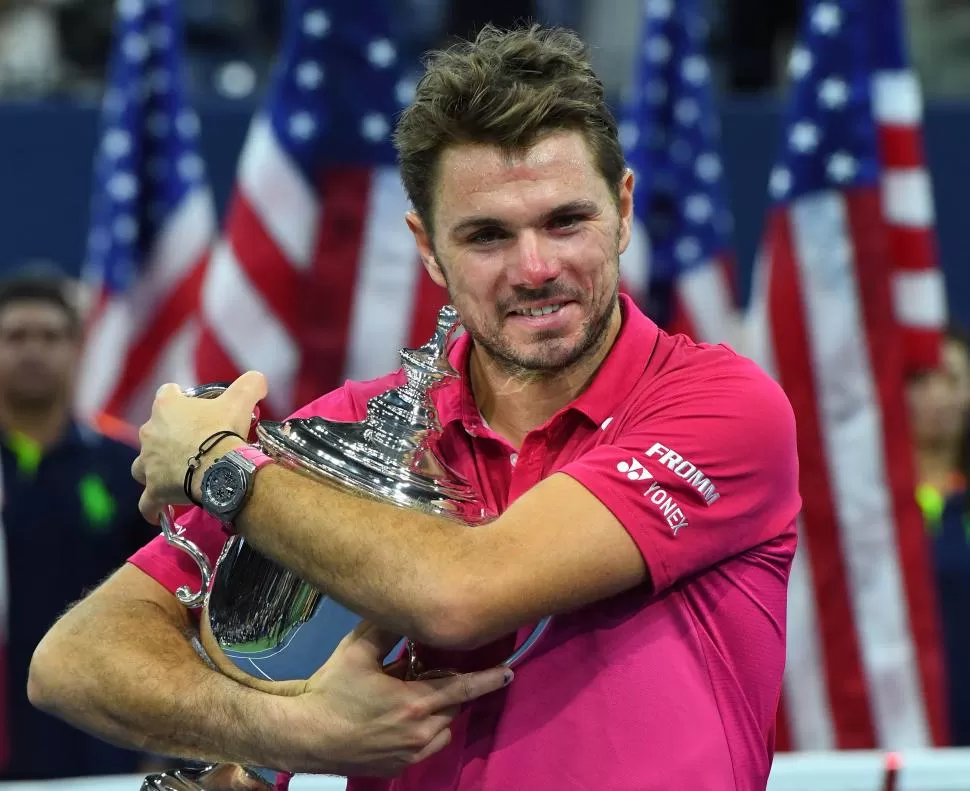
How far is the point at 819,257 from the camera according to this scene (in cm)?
546

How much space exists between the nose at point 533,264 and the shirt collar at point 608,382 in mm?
205

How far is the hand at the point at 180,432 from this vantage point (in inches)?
90.6

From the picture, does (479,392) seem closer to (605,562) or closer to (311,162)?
(605,562)

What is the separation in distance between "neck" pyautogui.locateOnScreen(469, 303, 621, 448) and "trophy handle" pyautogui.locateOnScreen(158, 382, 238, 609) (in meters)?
0.42

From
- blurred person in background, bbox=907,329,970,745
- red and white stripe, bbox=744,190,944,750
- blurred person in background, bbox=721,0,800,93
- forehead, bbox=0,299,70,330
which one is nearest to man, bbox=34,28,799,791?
red and white stripe, bbox=744,190,944,750

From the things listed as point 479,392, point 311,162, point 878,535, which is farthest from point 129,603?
point 878,535

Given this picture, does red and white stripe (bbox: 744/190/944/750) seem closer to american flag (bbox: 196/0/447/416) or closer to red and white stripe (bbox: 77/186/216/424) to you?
american flag (bbox: 196/0/447/416)

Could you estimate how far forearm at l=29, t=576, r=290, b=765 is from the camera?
7.60ft

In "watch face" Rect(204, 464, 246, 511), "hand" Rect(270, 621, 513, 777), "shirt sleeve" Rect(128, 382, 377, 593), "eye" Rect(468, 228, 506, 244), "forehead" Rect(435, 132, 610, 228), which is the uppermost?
"forehead" Rect(435, 132, 610, 228)

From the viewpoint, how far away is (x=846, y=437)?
17.5 feet

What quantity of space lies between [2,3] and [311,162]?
5.34 metres

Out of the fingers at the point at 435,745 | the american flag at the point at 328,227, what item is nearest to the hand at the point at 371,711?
the fingers at the point at 435,745

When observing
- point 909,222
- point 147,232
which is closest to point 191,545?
point 909,222

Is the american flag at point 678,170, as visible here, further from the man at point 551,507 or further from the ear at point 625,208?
the man at point 551,507
